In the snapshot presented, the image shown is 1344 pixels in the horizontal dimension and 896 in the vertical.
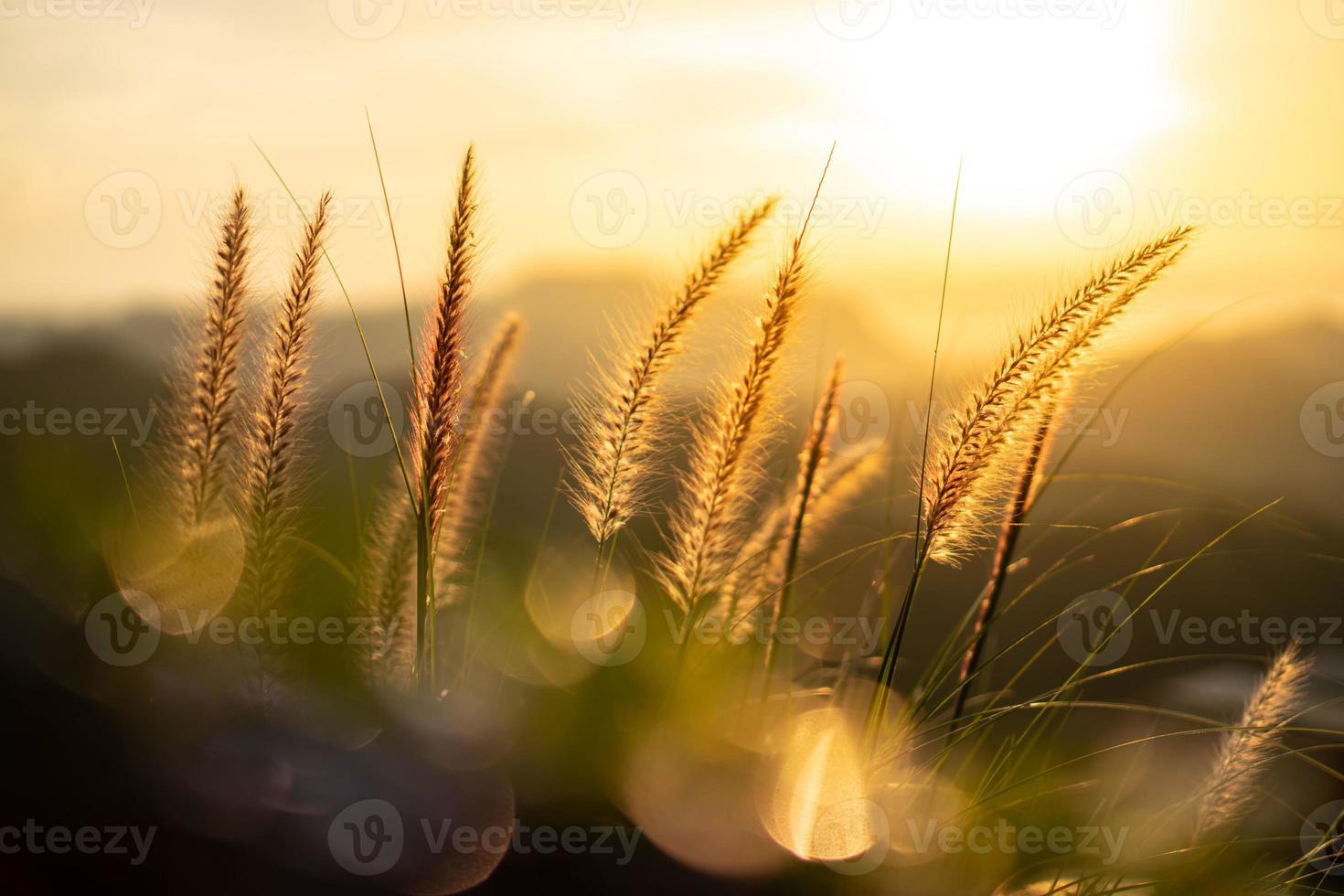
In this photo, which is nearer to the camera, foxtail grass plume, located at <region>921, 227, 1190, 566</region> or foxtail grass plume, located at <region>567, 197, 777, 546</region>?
foxtail grass plume, located at <region>921, 227, 1190, 566</region>

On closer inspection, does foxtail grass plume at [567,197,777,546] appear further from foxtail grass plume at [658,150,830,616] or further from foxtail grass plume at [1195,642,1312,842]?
foxtail grass plume at [1195,642,1312,842]

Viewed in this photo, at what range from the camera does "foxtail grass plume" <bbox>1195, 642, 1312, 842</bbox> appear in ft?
8.43

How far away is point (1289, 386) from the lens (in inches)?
282

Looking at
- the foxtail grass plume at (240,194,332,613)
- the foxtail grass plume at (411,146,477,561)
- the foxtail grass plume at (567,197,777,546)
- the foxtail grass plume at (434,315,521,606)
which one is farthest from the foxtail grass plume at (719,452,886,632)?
the foxtail grass plume at (240,194,332,613)

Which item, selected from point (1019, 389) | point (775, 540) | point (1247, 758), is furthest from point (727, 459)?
point (1247, 758)

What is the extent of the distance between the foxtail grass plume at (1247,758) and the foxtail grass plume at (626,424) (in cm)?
189

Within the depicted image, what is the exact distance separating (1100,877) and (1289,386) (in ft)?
21.9

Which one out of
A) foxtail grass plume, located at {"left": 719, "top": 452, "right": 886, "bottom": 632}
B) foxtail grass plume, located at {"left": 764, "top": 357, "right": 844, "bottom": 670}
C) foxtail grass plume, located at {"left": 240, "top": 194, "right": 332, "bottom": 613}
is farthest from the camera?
foxtail grass plume, located at {"left": 719, "top": 452, "right": 886, "bottom": 632}

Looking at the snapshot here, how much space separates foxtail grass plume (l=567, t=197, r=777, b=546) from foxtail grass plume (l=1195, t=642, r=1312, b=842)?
189 centimetres

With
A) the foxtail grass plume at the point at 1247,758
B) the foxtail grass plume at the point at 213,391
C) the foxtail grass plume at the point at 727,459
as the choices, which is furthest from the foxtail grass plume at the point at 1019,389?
the foxtail grass plume at the point at 213,391

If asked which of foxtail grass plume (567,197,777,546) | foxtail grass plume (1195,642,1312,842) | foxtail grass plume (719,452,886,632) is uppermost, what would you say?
foxtail grass plume (567,197,777,546)

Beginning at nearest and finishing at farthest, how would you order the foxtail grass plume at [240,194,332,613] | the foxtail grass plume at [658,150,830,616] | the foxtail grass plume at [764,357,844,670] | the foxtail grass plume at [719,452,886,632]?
the foxtail grass plume at [240,194,332,613], the foxtail grass plume at [658,150,830,616], the foxtail grass plume at [764,357,844,670], the foxtail grass plume at [719,452,886,632]

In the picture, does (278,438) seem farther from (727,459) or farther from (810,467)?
(810,467)

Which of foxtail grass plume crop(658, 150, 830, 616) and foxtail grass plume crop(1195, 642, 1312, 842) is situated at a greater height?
foxtail grass plume crop(658, 150, 830, 616)
